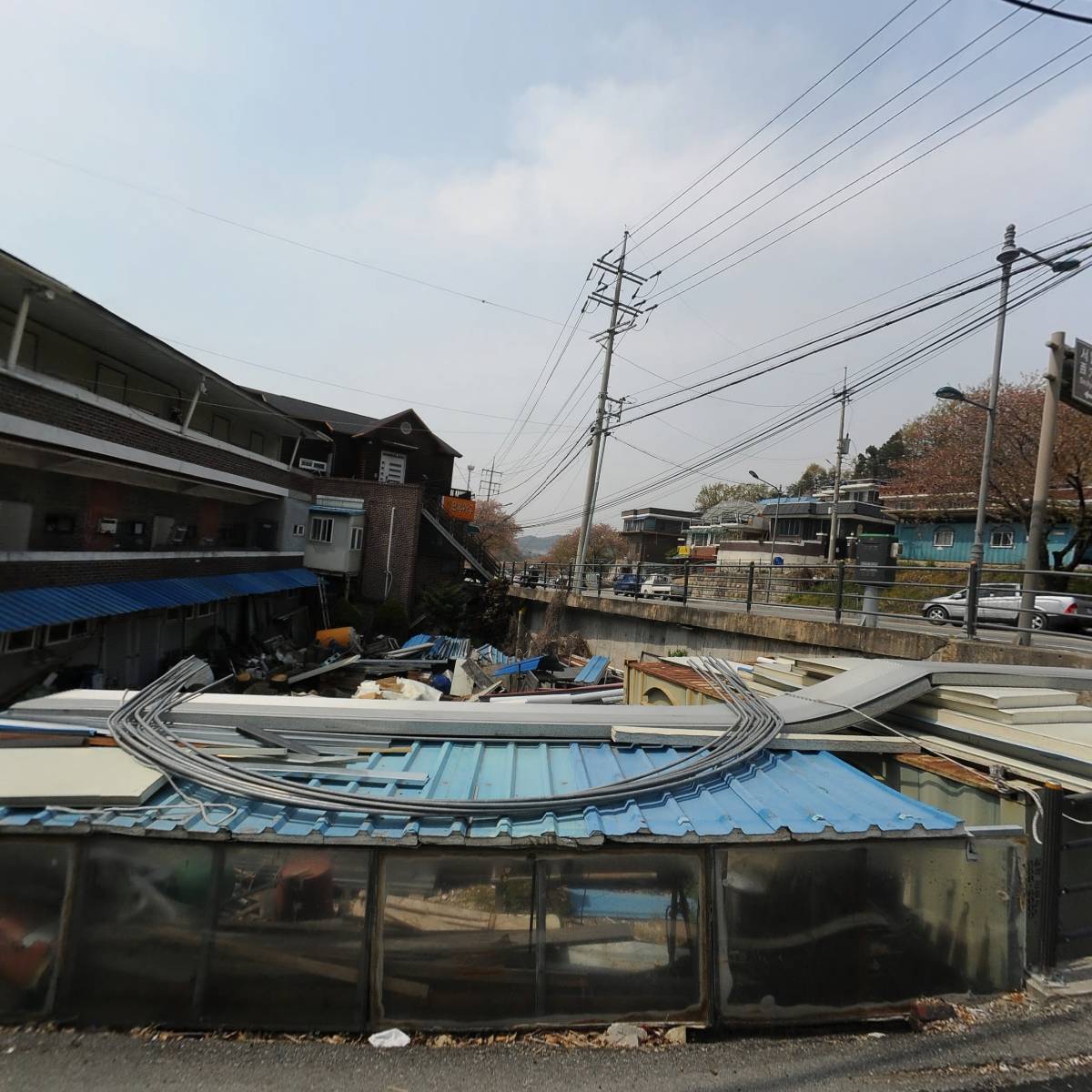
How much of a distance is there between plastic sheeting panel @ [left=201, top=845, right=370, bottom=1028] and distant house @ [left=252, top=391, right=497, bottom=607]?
22137 millimetres

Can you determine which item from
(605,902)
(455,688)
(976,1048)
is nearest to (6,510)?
(455,688)

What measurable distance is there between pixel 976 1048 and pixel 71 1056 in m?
3.97

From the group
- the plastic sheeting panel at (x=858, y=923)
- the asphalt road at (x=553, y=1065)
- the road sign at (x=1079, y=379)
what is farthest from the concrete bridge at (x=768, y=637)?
the asphalt road at (x=553, y=1065)

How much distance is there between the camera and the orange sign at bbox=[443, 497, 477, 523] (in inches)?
1262

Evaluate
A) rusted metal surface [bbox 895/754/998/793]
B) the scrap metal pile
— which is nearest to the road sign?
rusted metal surface [bbox 895/754/998/793]

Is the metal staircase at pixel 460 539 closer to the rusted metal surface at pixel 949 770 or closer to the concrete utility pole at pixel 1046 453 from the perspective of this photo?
the concrete utility pole at pixel 1046 453

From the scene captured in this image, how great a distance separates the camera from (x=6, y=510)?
33.9 feet

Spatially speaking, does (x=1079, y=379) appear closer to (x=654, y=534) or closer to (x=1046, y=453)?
(x=1046, y=453)

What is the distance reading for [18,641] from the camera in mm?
10844

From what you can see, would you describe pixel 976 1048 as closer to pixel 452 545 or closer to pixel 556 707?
pixel 556 707

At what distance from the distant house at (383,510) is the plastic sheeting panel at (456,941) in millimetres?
22334

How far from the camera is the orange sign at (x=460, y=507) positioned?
105 ft

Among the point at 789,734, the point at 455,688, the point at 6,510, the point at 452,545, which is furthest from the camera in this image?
the point at 452,545

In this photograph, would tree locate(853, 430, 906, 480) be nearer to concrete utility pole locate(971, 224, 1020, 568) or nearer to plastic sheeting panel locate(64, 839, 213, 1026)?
concrete utility pole locate(971, 224, 1020, 568)
